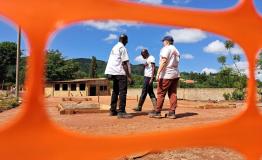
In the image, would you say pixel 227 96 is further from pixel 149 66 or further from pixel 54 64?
pixel 54 64

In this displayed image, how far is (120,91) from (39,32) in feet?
7.50

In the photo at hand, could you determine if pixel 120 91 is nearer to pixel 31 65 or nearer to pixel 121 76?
pixel 121 76

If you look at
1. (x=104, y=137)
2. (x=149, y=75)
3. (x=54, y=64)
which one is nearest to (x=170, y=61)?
(x=149, y=75)

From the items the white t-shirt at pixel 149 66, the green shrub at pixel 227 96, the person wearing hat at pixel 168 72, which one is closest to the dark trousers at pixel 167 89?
the person wearing hat at pixel 168 72

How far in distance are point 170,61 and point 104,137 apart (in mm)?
1892

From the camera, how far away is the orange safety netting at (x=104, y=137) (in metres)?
0.75

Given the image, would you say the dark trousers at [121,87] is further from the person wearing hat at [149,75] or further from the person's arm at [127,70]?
the person wearing hat at [149,75]

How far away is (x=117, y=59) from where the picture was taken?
2812 millimetres

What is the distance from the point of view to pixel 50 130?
31.7 inches

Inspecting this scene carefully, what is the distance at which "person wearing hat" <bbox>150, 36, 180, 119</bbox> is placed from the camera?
8.85ft

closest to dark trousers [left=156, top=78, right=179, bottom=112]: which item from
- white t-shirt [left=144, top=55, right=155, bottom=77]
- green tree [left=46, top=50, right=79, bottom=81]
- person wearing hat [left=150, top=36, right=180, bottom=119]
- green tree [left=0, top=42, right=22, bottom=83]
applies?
person wearing hat [left=150, top=36, right=180, bottom=119]

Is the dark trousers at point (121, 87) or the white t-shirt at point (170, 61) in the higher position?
the white t-shirt at point (170, 61)

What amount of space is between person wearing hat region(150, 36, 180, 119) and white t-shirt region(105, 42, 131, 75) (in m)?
0.26

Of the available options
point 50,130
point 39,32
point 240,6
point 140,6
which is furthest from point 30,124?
point 240,6
